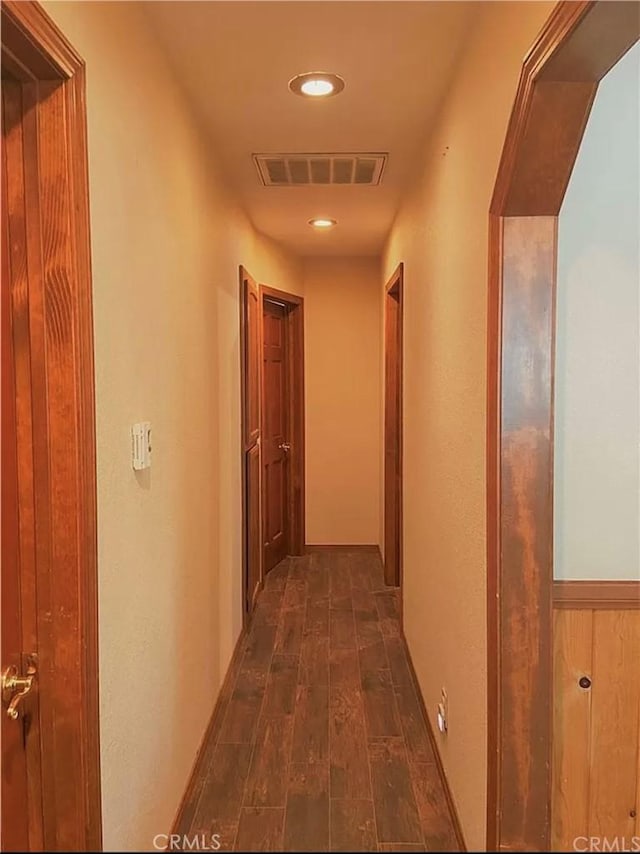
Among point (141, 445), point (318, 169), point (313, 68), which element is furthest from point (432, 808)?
point (318, 169)

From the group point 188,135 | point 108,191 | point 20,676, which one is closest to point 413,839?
point 20,676

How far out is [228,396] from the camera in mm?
3158

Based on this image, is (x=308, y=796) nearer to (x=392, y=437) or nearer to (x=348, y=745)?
(x=348, y=745)

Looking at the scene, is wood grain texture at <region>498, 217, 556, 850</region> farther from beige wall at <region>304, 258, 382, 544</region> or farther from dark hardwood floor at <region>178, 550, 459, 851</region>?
beige wall at <region>304, 258, 382, 544</region>

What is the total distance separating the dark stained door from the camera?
15.5 feet

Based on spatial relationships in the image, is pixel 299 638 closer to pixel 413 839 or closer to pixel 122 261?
pixel 413 839

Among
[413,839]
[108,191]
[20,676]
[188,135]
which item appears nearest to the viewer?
[20,676]

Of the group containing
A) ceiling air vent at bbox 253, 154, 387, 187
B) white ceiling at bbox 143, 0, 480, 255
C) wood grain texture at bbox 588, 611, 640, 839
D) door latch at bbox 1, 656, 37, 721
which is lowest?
wood grain texture at bbox 588, 611, 640, 839

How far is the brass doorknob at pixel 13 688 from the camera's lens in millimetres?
1162

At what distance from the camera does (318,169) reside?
116 inches

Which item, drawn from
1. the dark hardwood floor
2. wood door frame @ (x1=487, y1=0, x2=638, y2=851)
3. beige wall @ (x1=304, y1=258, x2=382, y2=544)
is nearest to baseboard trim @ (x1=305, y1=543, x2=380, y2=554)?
beige wall @ (x1=304, y1=258, x2=382, y2=544)

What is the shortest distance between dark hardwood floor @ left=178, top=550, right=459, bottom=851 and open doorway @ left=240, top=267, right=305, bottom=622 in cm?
48

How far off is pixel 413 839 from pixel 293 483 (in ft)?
11.2

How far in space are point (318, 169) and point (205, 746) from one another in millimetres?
2543
